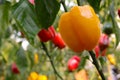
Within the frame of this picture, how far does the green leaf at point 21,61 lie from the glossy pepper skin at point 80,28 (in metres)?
0.93

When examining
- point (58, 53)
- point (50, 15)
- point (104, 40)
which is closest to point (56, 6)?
point (50, 15)

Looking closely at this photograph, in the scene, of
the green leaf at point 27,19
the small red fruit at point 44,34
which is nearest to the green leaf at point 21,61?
the small red fruit at point 44,34

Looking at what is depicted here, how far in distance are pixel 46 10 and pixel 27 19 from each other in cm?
6

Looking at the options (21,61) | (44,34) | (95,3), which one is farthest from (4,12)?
(21,61)

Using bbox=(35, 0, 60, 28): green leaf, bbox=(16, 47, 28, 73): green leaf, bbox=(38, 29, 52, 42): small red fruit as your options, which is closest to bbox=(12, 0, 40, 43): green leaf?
bbox=(35, 0, 60, 28): green leaf

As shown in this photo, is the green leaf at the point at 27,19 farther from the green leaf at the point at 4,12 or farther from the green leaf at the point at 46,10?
the green leaf at the point at 4,12

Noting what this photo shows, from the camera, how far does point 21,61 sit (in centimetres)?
192

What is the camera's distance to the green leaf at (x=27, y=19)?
98cm

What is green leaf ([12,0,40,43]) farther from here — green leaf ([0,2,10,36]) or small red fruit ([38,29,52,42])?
small red fruit ([38,29,52,42])

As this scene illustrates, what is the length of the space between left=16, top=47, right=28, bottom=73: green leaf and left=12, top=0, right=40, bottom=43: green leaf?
2.93 ft

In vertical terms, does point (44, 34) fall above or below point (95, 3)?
below

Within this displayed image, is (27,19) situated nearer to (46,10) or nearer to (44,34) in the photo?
(46,10)

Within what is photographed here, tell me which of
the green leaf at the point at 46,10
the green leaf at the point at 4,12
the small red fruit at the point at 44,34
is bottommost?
the small red fruit at the point at 44,34

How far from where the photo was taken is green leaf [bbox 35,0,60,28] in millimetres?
958
